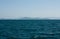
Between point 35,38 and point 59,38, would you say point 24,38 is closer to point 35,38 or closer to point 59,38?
point 35,38

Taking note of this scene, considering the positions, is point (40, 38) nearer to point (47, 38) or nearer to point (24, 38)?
point (47, 38)

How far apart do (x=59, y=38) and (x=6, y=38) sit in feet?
12.2

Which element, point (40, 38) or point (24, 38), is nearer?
point (40, 38)

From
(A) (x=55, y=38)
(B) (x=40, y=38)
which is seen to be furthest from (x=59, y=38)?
(B) (x=40, y=38)

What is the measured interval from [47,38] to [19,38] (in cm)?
207

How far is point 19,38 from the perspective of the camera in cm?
1232

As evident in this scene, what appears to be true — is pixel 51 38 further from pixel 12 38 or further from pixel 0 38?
pixel 0 38

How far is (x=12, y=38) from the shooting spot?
11719 mm

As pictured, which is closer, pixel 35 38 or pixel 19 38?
pixel 35 38

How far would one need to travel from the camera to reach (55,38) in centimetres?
1191

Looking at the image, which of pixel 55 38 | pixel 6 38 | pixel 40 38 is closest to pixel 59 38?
pixel 55 38

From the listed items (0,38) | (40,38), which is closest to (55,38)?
(40,38)

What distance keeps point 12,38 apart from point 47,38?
97.6 inches

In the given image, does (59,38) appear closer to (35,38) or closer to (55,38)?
(55,38)
